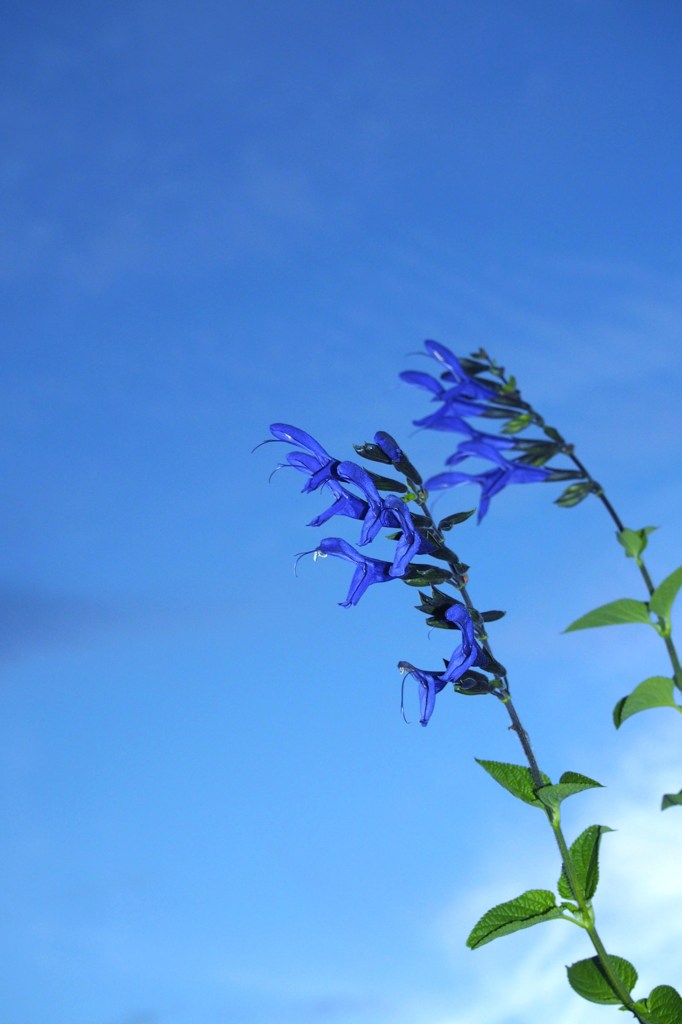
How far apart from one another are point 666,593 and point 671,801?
1.11 feet

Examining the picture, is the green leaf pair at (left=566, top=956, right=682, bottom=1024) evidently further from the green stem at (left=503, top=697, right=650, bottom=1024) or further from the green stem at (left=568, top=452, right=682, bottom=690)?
the green stem at (left=568, top=452, right=682, bottom=690)

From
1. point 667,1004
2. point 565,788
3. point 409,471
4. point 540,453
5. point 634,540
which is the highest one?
point 409,471

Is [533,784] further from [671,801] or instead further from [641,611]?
[641,611]

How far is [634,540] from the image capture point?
1.70 m

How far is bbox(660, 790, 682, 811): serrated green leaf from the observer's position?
1705mm

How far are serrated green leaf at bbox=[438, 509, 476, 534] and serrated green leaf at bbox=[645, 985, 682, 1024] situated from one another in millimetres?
1034

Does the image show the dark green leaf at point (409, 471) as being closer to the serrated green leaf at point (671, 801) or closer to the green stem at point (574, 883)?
the green stem at point (574, 883)

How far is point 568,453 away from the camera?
1.83 m

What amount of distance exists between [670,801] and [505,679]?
0.68 metres

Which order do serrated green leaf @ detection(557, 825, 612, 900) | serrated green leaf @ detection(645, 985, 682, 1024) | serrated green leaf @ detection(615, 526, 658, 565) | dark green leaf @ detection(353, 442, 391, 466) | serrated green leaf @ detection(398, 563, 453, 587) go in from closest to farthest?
serrated green leaf @ detection(615, 526, 658, 565)
serrated green leaf @ detection(645, 985, 682, 1024)
serrated green leaf @ detection(557, 825, 612, 900)
serrated green leaf @ detection(398, 563, 453, 587)
dark green leaf @ detection(353, 442, 391, 466)

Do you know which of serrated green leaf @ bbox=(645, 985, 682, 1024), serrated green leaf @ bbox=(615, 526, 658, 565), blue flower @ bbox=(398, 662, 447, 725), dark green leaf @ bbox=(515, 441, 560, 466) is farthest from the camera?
blue flower @ bbox=(398, 662, 447, 725)

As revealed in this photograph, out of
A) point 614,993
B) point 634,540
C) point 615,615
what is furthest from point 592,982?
point 634,540

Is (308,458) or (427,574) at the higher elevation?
(308,458)

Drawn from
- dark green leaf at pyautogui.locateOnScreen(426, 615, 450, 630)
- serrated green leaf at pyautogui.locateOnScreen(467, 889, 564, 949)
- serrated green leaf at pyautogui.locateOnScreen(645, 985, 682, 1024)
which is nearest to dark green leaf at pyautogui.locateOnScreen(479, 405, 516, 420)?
dark green leaf at pyautogui.locateOnScreen(426, 615, 450, 630)
